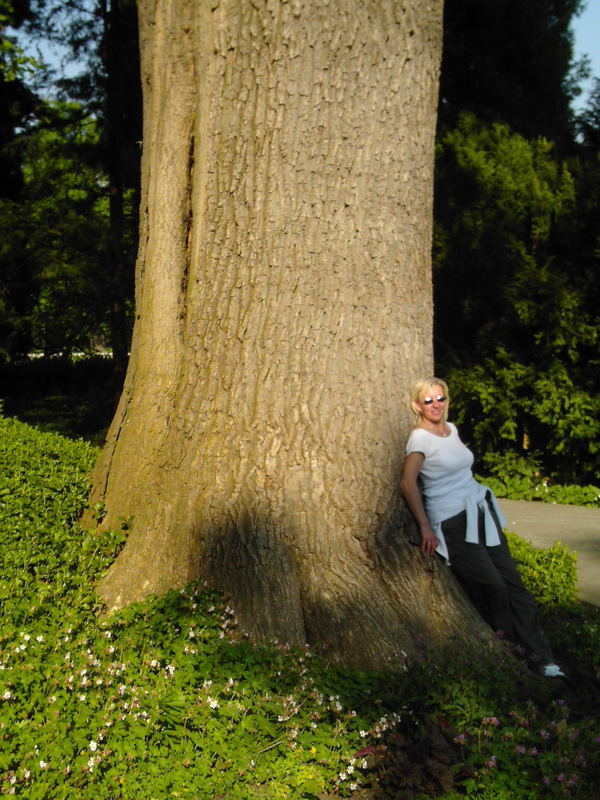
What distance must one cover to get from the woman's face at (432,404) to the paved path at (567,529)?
2.40 meters

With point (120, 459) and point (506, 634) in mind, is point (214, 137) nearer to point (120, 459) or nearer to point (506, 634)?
point (120, 459)

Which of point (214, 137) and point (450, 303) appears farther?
point (450, 303)

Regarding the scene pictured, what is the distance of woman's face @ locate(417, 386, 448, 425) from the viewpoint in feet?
14.4

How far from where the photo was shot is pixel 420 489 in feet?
15.1

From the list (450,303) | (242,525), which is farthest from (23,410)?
(242,525)

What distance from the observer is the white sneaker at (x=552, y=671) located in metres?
4.41

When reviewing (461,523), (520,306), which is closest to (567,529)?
(520,306)

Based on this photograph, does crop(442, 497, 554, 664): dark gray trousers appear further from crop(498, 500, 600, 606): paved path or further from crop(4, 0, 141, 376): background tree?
crop(4, 0, 141, 376): background tree

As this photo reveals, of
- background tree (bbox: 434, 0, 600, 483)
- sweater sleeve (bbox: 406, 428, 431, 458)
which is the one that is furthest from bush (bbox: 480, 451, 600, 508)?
sweater sleeve (bbox: 406, 428, 431, 458)

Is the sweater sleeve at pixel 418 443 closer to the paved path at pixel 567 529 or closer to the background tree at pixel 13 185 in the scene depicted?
the paved path at pixel 567 529

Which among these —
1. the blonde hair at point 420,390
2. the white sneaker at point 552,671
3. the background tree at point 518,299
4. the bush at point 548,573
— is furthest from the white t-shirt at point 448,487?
the background tree at point 518,299

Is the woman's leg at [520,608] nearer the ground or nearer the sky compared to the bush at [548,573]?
nearer the sky

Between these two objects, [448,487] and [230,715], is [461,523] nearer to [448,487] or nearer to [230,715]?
[448,487]

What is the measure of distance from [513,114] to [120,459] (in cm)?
1187
